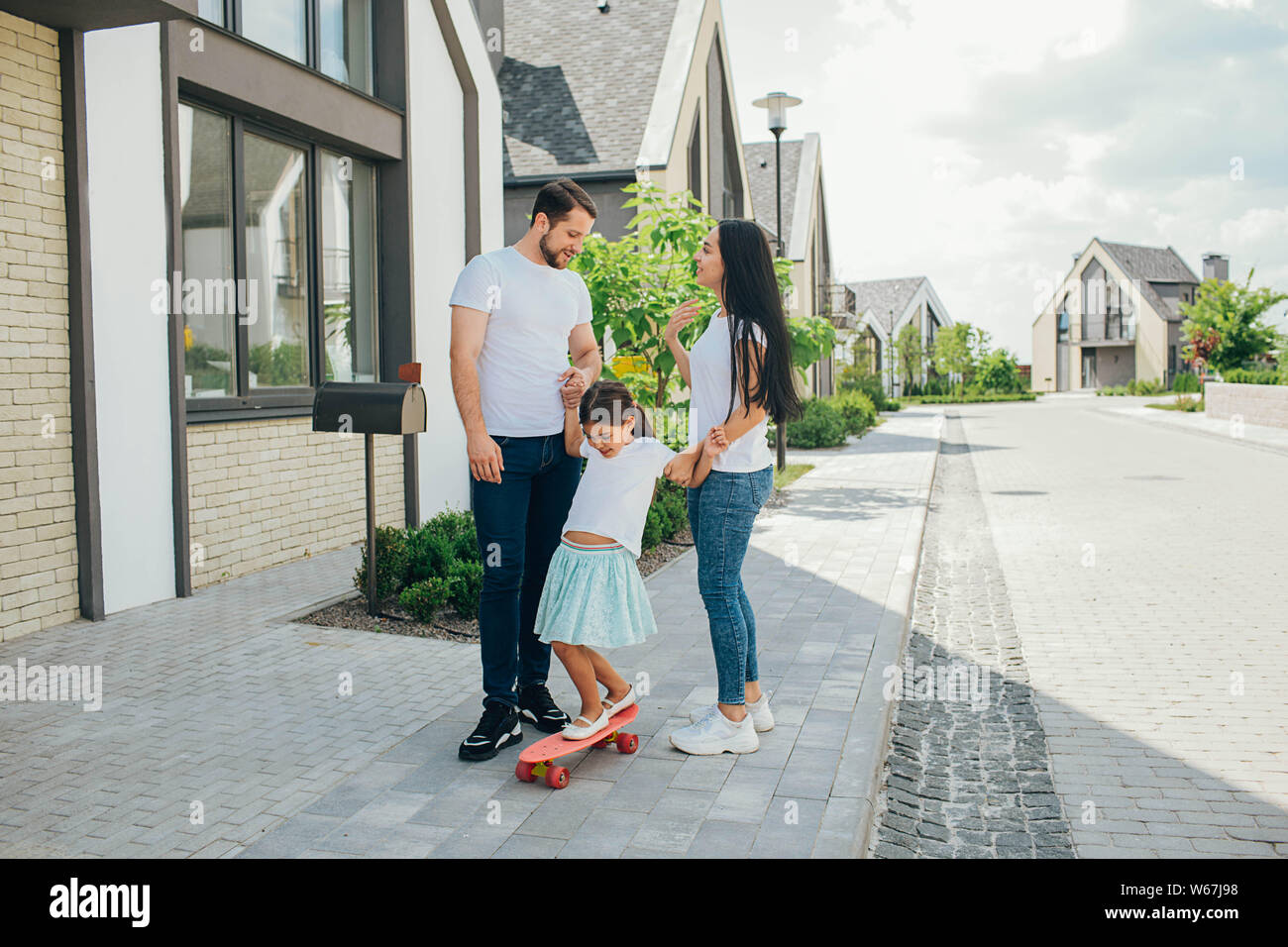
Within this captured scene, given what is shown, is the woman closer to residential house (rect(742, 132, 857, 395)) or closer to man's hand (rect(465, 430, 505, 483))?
man's hand (rect(465, 430, 505, 483))

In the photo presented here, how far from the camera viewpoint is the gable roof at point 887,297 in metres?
74.8

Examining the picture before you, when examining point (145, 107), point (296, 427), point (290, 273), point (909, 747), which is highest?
point (145, 107)

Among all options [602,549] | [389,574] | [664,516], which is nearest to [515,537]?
[602,549]

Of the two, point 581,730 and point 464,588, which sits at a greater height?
point 464,588

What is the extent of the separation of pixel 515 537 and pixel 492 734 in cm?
80

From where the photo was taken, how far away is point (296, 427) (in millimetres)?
8930

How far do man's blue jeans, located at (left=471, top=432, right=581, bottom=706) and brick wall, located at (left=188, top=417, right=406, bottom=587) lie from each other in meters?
4.13

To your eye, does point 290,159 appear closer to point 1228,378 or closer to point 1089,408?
point 1228,378

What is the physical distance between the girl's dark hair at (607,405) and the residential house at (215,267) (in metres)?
3.95

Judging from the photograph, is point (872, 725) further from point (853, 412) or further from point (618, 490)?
point (853, 412)

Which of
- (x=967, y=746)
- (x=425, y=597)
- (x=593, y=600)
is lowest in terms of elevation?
(x=967, y=746)

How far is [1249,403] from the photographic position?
91.2 feet
